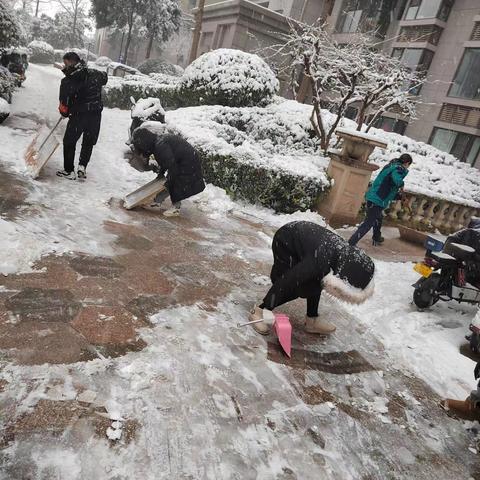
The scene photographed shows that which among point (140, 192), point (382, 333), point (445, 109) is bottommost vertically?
point (382, 333)

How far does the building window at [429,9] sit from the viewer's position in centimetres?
1769

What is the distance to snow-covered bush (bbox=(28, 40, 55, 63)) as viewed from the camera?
27984mm

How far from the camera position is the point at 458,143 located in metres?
17.1

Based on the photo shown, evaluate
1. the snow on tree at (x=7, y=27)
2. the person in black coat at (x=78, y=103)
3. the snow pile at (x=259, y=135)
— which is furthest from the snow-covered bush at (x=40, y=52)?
the person in black coat at (x=78, y=103)

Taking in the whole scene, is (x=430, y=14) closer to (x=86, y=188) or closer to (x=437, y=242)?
(x=437, y=242)

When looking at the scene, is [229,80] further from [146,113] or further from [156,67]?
[156,67]

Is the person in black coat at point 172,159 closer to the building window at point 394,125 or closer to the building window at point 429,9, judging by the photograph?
the building window at point 394,125

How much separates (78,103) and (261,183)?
315 cm

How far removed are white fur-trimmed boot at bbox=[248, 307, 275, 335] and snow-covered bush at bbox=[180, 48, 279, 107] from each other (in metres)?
7.50

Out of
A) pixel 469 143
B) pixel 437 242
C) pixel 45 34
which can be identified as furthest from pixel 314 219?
pixel 45 34

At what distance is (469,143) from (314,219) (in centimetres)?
1311

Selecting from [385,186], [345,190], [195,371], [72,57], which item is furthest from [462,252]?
[72,57]

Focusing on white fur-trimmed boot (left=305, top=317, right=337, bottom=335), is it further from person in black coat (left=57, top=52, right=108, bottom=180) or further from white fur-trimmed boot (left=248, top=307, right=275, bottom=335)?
person in black coat (left=57, top=52, right=108, bottom=180)

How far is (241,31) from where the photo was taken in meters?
18.0
